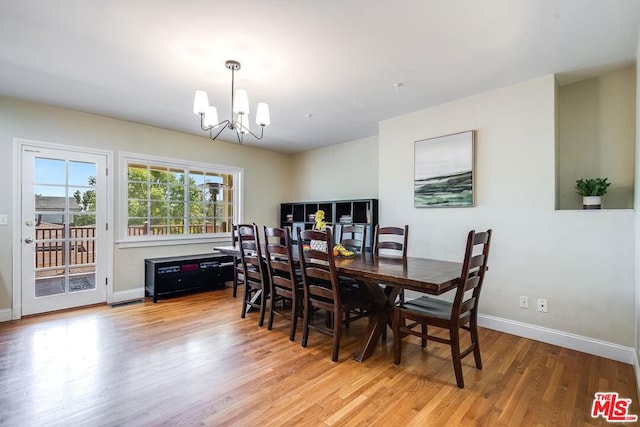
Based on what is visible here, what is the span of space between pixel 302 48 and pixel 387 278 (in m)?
1.79

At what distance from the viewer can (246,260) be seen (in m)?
3.25

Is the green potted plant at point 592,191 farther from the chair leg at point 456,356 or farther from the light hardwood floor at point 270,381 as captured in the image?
the chair leg at point 456,356

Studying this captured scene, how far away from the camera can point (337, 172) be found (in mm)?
5207

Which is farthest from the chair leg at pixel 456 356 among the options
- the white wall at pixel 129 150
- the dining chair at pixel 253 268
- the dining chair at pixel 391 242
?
the white wall at pixel 129 150

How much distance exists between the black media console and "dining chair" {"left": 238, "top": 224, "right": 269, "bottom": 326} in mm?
1232

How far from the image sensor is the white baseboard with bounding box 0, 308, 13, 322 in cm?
318

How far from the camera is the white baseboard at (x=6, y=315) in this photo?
318cm

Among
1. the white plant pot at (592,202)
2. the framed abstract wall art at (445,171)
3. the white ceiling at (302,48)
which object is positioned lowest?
the white plant pot at (592,202)

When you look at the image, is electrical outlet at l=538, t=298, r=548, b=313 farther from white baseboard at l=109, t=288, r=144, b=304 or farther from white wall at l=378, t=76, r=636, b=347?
white baseboard at l=109, t=288, r=144, b=304

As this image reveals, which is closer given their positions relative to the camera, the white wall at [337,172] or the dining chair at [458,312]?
the dining chair at [458,312]

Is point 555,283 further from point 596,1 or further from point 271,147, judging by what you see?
point 271,147

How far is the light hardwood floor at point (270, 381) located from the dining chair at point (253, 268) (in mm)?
344

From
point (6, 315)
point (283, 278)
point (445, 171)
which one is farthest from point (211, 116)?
point (6, 315)

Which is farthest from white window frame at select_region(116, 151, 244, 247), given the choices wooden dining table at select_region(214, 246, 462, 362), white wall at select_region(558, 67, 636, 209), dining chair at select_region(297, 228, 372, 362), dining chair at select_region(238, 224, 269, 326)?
white wall at select_region(558, 67, 636, 209)
